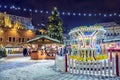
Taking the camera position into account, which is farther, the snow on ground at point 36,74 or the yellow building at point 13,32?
the yellow building at point 13,32

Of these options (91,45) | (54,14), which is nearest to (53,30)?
(54,14)

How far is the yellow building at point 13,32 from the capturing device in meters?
47.0

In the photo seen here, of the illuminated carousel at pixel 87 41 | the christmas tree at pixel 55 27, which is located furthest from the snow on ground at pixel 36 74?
the christmas tree at pixel 55 27

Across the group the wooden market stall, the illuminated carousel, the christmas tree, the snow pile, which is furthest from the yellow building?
the snow pile

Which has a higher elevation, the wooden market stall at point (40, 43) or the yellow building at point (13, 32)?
the yellow building at point (13, 32)

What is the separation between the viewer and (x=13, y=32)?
49062mm

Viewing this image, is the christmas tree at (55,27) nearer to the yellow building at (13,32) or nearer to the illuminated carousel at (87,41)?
the yellow building at (13,32)

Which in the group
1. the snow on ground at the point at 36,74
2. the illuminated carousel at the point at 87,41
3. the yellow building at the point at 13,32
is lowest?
the snow on ground at the point at 36,74

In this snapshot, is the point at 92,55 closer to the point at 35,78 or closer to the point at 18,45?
the point at 35,78

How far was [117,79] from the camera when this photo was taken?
9.52 m

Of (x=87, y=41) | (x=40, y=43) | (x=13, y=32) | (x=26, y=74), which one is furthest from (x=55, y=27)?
(x=26, y=74)

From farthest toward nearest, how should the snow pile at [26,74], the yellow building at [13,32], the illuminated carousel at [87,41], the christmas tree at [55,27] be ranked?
1. the yellow building at [13,32]
2. the christmas tree at [55,27]
3. the illuminated carousel at [87,41]
4. the snow pile at [26,74]

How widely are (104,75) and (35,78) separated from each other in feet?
12.0

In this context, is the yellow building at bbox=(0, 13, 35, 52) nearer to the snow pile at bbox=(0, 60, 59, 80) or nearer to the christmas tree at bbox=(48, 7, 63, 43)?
the christmas tree at bbox=(48, 7, 63, 43)
